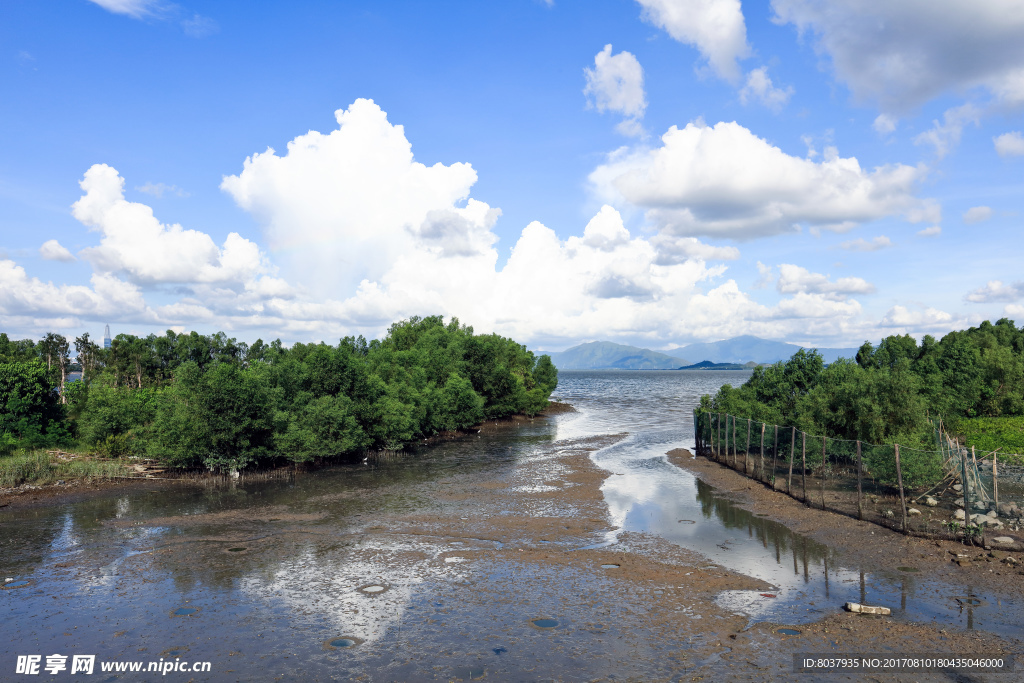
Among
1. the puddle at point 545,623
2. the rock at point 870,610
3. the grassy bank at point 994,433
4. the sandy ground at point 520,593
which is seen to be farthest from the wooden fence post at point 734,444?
the puddle at point 545,623

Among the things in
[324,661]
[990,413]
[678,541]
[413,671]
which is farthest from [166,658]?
[990,413]

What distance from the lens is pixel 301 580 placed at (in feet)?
59.3

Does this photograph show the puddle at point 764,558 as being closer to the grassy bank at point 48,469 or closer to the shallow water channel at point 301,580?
the shallow water channel at point 301,580

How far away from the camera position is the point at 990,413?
5350cm

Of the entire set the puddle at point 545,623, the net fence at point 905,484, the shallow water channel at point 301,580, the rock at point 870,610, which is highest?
the net fence at point 905,484

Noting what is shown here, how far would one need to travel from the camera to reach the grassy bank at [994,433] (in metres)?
37.5

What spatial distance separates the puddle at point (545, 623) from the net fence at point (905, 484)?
14.5 metres

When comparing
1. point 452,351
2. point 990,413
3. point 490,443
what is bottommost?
point 490,443

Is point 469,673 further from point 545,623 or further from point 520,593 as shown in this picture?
point 520,593

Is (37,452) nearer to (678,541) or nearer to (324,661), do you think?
(324,661)

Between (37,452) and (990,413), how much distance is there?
3033 inches

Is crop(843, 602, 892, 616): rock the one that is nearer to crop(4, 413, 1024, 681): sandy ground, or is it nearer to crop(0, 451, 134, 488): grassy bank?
crop(4, 413, 1024, 681): sandy ground

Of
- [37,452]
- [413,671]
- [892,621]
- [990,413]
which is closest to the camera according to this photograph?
[413,671]

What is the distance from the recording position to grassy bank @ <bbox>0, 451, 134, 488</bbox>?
107 ft
